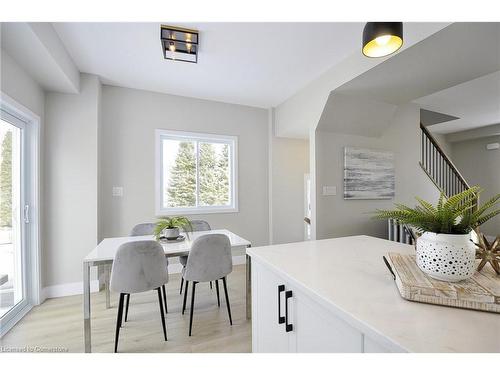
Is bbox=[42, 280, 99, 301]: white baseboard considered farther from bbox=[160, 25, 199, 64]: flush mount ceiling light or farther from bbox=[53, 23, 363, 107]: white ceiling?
bbox=[160, 25, 199, 64]: flush mount ceiling light

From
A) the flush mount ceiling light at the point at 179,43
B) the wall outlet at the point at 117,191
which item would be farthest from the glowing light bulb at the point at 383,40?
the wall outlet at the point at 117,191

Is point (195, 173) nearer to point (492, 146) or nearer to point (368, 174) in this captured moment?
point (368, 174)

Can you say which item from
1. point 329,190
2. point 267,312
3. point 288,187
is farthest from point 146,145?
point 267,312

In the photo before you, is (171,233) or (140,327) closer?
(140,327)

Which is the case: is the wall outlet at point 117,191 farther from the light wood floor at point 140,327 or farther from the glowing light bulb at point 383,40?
the glowing light bulb at point 383,40

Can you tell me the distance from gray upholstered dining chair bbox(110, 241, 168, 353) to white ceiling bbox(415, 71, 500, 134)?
4358 millimetres

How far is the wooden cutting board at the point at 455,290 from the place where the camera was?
615 mm

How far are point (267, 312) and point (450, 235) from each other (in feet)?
2.57

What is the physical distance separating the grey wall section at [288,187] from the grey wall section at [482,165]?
476 cm

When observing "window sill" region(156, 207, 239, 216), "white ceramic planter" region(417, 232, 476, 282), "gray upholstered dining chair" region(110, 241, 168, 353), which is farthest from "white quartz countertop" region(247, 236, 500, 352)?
"window sill" region(156, 207, 239, 216)

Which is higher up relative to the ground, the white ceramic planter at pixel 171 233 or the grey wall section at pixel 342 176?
the grey wall section at pixel 342 176

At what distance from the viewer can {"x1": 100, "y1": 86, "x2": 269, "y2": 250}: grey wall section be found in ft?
10.0

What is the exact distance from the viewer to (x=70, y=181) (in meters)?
2.67
